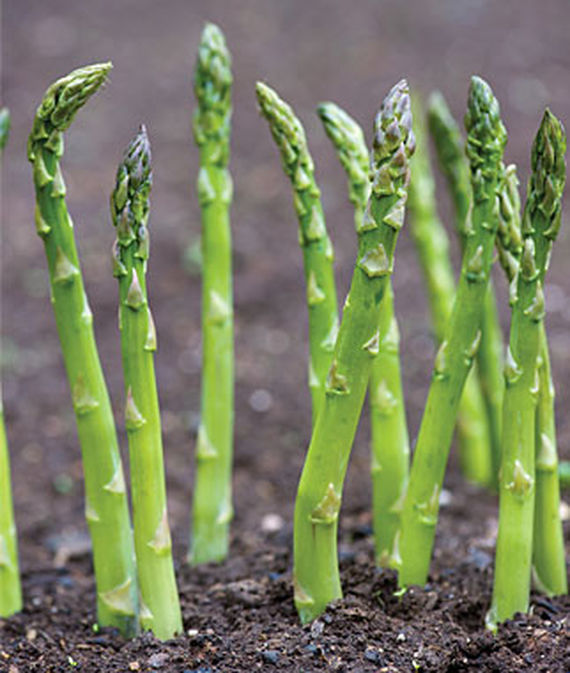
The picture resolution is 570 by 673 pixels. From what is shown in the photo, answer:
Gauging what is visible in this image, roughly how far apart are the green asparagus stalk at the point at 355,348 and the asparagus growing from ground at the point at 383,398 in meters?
0.36

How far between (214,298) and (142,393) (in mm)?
769

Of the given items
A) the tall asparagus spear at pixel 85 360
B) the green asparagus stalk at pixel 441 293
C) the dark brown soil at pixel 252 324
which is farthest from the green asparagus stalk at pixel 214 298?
the green asparagus stalk at pixel 441 293

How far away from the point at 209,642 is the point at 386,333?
105cm

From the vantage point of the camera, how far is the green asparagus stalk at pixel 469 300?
8.32ft

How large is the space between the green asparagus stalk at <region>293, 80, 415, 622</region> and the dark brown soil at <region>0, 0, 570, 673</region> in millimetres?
211

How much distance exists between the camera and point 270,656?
2.40 metres

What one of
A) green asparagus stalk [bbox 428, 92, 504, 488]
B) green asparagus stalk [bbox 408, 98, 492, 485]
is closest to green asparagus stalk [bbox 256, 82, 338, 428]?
green asparagus stalk [bbox 428, 92, 504, 488]

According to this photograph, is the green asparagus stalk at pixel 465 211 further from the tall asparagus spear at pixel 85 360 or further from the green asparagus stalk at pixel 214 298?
the tall asparagus spear at pixel 85 360

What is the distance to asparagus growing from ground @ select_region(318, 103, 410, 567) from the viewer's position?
284 centimetres

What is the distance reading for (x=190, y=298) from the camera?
591 centimetres

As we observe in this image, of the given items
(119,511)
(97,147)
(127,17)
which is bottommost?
(119,511)

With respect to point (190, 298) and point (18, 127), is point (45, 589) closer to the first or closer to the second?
point (190, 298)

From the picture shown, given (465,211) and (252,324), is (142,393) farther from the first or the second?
(252,324)

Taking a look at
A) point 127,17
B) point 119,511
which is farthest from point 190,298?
point 127,17
